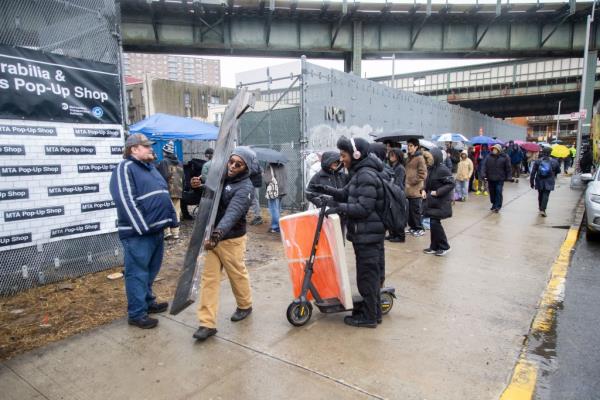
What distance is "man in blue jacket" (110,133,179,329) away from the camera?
358cm

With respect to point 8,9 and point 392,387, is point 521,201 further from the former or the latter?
point 8,9

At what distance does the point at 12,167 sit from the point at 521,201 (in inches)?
507

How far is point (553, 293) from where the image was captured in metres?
4.61

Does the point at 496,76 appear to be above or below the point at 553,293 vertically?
above

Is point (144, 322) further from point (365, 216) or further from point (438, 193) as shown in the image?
point (438, 193)

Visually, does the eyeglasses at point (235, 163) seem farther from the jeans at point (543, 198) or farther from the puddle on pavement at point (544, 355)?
the jeans at point (543, 198)

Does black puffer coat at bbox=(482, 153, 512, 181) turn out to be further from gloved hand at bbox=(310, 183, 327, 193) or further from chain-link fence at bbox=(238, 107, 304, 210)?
gloved hand at bbox=(310, 183, 327, 193)

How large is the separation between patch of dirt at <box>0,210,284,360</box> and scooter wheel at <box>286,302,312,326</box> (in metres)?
1.70

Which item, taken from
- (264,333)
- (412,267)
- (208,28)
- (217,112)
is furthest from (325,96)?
(217,112)

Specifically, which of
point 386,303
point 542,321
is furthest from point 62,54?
point 542,321

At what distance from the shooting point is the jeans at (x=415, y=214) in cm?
762

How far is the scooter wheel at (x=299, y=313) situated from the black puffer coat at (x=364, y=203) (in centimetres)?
79

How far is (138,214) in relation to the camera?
11.8 ft

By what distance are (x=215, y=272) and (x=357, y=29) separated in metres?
22.1
